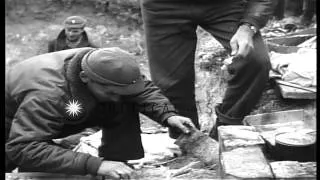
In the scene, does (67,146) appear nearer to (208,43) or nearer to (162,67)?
(162,67)

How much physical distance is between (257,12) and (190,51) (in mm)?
693

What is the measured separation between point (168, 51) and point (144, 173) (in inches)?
45.8

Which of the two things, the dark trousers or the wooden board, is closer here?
the dark trousers

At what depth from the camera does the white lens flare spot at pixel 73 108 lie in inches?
148

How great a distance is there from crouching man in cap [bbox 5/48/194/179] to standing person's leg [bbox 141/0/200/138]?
84cm

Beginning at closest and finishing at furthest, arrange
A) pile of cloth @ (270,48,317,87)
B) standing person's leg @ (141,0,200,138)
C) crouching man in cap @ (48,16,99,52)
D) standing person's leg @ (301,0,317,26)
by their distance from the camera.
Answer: standing person's leg @ (141,0,200,138) < pile of cloth @ (270,48,317,87) < crouching man in cap @ (48,16,99,52) < standing person's leg @ (301,0,317,26)

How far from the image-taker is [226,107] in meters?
4.98

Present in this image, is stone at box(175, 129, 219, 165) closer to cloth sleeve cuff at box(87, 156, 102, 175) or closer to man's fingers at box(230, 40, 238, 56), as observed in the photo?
man's fingers at box(230, 40, 238, 56)

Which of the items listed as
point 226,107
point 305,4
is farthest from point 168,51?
point 305,4

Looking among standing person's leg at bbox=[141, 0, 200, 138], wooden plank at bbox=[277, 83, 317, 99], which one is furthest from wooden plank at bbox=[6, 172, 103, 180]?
wooden plank at bbox=[277, 83, 317, 99]

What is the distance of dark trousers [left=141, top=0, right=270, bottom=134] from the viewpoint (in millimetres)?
4746

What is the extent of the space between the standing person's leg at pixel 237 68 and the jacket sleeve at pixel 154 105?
0.76 m

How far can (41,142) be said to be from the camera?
12.1 ft

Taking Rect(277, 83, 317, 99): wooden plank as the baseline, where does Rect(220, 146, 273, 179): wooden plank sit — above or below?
above
